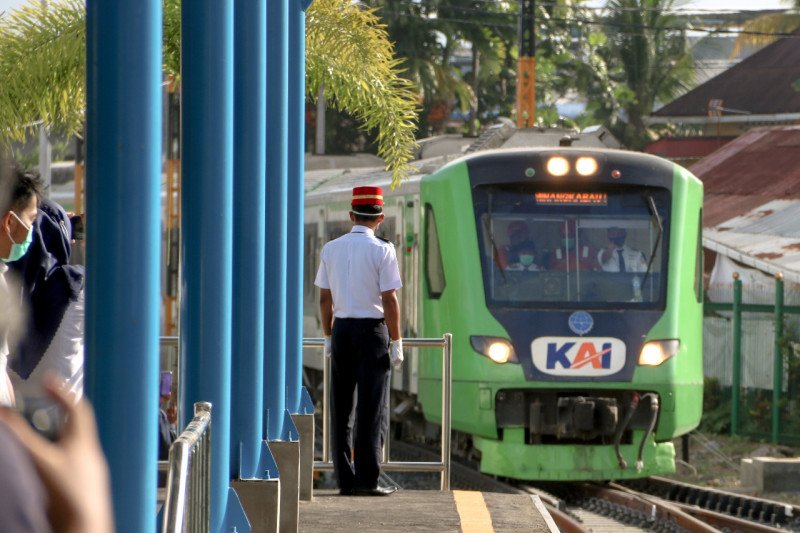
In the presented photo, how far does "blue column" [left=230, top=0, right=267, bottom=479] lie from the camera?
659cm

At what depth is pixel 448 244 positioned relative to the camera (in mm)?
13867

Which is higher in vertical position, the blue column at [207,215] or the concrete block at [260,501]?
the blue column at [207,215]

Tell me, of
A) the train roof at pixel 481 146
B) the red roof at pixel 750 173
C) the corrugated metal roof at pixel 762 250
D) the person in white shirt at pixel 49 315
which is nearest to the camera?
the person in white shirt at pixel 49 315

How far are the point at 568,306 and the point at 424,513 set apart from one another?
18.2 feet

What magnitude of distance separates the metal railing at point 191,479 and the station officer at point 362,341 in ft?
11.2

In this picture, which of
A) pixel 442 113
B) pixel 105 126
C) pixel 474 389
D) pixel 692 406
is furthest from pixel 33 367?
pixel 442 113

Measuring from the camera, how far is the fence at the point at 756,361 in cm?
1822

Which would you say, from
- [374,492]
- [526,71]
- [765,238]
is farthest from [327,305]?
[526,71]

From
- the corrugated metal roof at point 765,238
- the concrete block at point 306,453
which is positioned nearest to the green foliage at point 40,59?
the concrete block at point 306,453

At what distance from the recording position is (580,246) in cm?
1391

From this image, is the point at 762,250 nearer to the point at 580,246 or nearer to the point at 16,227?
the point at 580,246

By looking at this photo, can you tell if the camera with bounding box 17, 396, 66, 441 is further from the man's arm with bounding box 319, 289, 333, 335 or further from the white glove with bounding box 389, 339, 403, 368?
the man's arm with bounding box 319, 289, 333, 335

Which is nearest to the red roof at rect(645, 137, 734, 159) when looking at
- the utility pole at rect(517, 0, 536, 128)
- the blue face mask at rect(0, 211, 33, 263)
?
the utility pole at rect(517, 0, 536, 128)

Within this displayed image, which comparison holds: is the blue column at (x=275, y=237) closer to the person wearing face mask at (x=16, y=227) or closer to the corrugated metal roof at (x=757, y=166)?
the person wearing face mask at (x=16, y=227)
